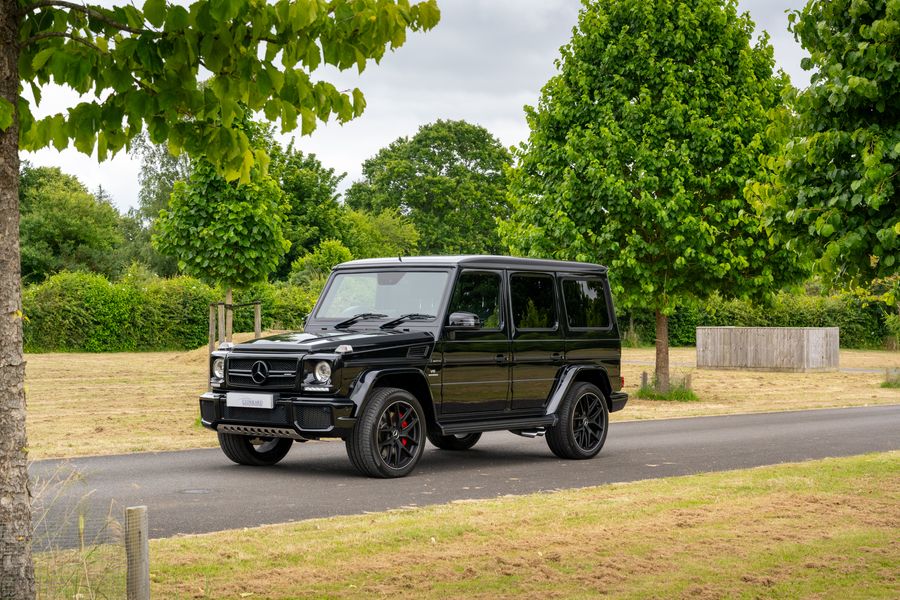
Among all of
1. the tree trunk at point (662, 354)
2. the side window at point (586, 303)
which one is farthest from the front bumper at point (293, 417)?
the tree trunk at point (662, 354)

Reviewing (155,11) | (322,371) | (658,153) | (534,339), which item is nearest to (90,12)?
(155,11)

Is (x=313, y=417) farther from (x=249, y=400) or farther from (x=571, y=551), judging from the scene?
(x=571, y=551)

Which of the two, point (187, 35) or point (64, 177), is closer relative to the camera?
point (187, 35)

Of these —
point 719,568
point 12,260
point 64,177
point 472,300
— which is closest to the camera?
Answer: point 12,260

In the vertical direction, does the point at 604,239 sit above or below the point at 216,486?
above

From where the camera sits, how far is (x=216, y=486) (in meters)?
10.7

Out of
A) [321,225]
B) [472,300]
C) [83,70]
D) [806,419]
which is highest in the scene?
[321,225]

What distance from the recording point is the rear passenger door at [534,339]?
12.8 m

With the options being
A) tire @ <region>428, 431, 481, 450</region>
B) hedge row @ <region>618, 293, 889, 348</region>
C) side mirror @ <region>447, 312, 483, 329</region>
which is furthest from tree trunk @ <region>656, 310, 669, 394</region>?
hedge row @ <region>618, 293, 889, 348</region>

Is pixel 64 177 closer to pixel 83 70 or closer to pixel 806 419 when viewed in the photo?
pixel 806 419

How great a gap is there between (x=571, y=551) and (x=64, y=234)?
63476 mm

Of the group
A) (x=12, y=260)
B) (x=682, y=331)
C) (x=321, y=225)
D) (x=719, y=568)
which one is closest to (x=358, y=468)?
(x=719, y=568)

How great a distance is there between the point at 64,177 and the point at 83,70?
7579cm

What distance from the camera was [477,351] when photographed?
12234 millimetres
